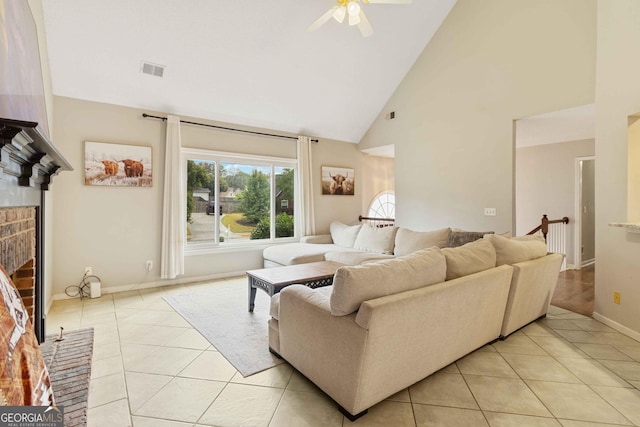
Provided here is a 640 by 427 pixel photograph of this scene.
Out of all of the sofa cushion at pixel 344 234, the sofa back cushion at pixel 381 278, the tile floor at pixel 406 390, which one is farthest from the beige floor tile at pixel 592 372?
the sofa cushion at pixel 344 234

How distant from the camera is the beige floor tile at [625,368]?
212 centimetres

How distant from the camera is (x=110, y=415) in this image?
173 cm

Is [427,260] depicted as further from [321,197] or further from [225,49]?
[321,197]

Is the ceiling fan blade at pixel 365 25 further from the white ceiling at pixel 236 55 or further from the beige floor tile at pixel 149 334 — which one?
the beige floor tile at pixel 149 334

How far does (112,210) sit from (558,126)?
6.36 metres

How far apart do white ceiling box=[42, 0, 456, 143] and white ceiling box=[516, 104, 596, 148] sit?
2.16m

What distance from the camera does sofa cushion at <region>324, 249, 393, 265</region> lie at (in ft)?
14.1

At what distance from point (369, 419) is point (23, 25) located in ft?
11.0

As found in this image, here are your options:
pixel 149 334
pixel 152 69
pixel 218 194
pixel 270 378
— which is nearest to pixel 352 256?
pixel 218 194

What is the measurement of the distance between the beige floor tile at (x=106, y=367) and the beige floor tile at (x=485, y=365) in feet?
8.22

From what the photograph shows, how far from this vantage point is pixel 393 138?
5.85 m

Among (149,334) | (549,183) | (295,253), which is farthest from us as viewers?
(549,183)

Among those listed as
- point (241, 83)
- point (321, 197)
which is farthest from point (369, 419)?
point (321, 197)

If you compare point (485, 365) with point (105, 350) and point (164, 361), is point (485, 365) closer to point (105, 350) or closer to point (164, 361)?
point (164, 361)
